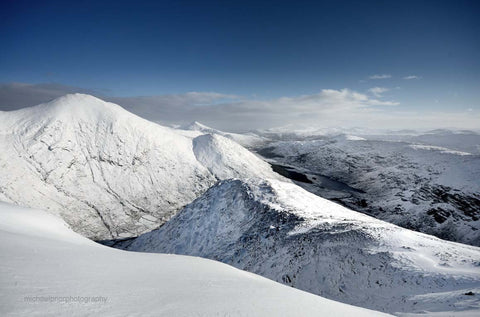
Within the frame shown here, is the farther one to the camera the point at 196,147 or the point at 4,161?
the point at 196,147

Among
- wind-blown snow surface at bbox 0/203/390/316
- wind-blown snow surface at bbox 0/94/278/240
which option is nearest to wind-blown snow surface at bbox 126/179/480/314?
wind-blown snow surface at bbox 0/203/390/316

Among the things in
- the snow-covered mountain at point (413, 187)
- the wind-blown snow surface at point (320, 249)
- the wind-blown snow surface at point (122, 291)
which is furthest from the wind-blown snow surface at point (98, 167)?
the wind-blown snow surface at point (122, 291)

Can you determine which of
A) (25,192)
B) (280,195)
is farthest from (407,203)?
(25,192)

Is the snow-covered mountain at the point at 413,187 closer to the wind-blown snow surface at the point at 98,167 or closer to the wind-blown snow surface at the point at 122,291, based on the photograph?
the wind-blown snow surface at the point at 98,167

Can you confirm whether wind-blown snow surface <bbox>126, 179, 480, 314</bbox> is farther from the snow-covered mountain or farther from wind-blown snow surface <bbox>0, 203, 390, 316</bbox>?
the snow-covered mountain

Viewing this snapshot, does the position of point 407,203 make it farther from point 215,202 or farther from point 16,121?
point 16,121
